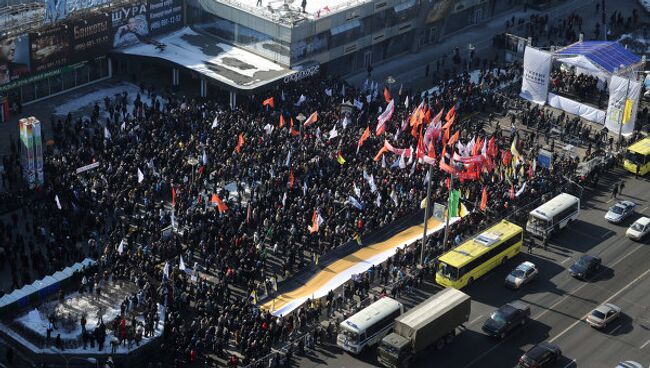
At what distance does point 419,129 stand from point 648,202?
19.0 meters

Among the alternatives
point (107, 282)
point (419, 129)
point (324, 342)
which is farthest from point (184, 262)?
point (419, 129)

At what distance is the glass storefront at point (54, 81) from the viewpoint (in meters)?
87.8

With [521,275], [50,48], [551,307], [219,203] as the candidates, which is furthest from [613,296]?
[50,48]

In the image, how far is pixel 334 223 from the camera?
238 feet

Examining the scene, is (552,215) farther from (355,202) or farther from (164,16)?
(164,16)

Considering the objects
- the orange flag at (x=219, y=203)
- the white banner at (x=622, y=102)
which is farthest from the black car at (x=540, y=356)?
the white banner at (x=622, y=102)

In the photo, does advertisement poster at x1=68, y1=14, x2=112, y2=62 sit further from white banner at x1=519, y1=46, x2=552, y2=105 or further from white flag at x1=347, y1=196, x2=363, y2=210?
white banner at x1=519, y1=46, x2=552, y2=105

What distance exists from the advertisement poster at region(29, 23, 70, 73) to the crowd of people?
5844 mm

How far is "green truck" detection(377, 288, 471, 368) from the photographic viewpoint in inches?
2400

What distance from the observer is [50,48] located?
89.3 meters

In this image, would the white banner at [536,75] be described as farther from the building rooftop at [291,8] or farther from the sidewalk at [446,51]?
the building rooftop at [291,8]

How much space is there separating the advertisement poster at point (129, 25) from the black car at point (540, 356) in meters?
49.6

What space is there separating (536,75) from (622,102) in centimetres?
916

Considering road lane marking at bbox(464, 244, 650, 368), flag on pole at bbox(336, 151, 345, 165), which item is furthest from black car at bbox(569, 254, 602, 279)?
flag on pole at bbox(336, 151, 345, 165)
